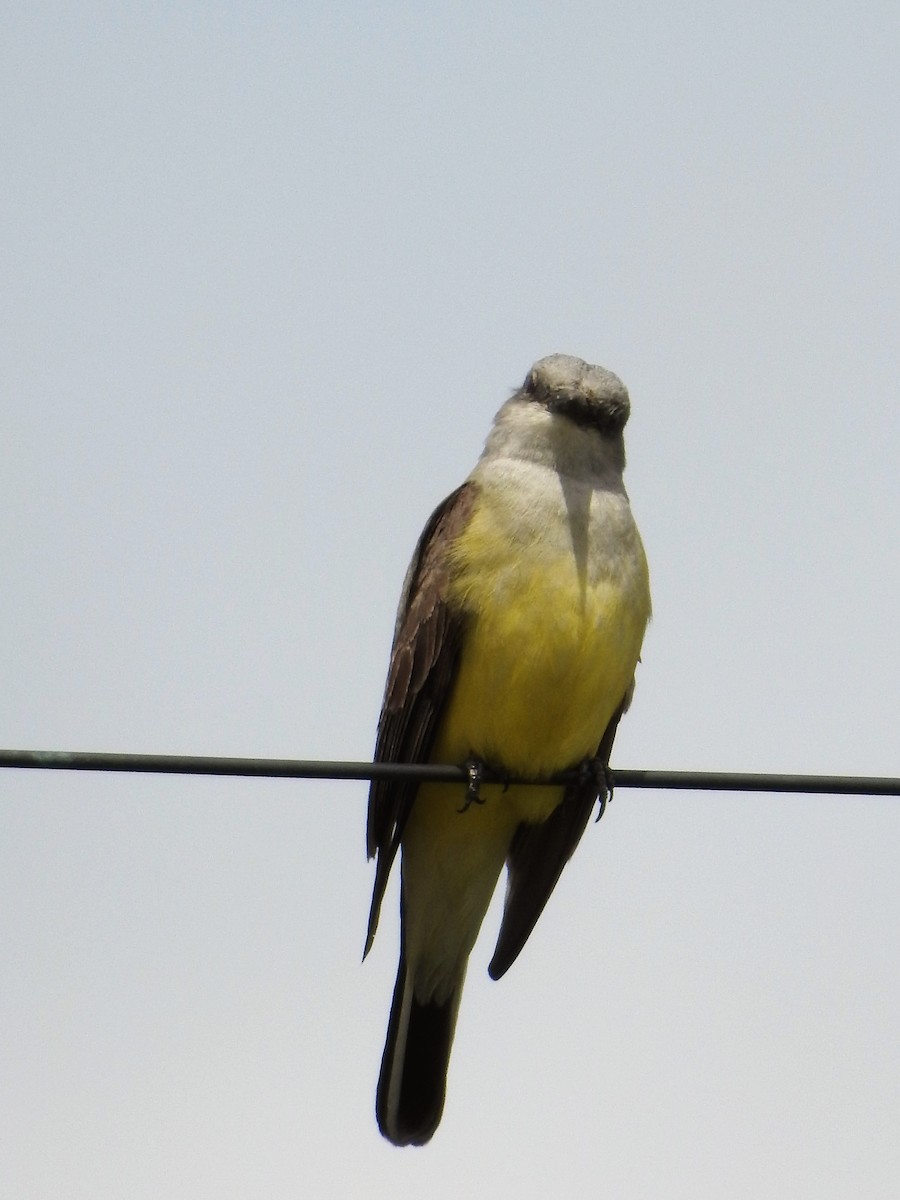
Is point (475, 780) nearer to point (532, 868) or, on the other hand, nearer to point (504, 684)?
point (504, 684)

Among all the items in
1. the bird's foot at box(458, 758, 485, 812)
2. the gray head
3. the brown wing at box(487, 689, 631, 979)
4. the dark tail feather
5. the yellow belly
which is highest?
the gray head

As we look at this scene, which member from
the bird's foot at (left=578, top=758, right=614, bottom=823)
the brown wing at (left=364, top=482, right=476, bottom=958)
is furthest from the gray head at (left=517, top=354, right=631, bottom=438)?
the bird's foot at (left=578, top=758, right=614, bottom=823)

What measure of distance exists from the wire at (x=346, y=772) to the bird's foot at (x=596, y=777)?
1.41 meters

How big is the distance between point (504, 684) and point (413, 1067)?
6.42 feet

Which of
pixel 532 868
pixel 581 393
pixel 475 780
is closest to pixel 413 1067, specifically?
pixel 532 868

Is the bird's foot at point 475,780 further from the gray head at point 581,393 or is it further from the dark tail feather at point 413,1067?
the gray head at point 581,393

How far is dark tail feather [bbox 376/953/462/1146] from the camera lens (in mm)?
7441

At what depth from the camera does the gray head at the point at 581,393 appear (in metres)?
7.50

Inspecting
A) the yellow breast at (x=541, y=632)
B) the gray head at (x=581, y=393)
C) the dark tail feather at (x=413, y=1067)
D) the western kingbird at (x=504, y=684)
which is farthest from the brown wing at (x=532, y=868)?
the gray head at (x=581, y=393)

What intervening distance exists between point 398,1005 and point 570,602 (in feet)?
7.05

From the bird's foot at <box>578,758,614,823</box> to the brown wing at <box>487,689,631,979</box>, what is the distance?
314mm

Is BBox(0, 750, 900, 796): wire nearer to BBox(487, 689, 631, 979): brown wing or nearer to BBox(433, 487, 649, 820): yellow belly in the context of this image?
BBox(433, 487, 649, 820): yellow belly

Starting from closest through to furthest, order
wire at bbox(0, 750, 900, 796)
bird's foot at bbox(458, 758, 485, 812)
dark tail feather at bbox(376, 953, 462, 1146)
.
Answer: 1. wire at bbox(0, 750, 900, 796)
2. bird's foot at bbox(458, 758, 485, 812)
3. dark tail feather at bbox(376, 953, 462, 1146)

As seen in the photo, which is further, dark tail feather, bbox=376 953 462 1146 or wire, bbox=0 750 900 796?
dark tail feather, bbox=376 953 462 1146
